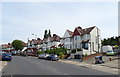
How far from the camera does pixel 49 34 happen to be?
121875 millimetres

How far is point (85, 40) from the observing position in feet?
193

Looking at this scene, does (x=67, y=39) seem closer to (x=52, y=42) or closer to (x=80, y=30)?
(x=80, y=30)

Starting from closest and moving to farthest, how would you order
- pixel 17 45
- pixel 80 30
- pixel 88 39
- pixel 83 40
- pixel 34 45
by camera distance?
pixel 88 39 → pixel 83 40 → pixel 80 30 → pixel 34 45 → pixel 17 45

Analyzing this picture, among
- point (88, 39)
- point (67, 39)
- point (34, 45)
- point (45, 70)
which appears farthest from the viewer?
point (34, 45)

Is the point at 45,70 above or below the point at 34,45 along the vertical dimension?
below

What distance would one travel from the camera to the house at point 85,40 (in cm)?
5684

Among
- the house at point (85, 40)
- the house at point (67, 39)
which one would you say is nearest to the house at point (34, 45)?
the house at point (67, 39)

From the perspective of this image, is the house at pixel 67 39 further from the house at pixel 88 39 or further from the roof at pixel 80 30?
the roof at pixel 80 30

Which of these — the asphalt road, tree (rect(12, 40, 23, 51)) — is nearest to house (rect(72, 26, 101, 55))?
the asphalt road

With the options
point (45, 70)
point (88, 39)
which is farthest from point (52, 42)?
point (45, 70)

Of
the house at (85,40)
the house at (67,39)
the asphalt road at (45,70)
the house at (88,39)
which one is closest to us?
the asphalt road at (45,70)

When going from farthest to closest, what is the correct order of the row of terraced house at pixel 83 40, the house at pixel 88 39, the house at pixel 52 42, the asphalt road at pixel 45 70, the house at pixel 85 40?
the house at pixel 52 42, the house at pixel 88 39, the house at pixel 85 40, the row of terraced house at pixel 83 40, the asphalt road at pixel 45 70

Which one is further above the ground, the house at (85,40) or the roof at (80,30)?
the roof at (80,30)

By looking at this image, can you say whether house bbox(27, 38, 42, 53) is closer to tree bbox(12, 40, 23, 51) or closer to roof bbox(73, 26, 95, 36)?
tree bbox(12, 40, 23, 51)
